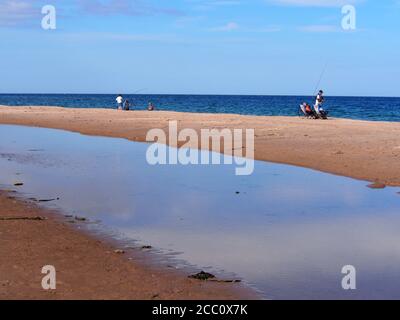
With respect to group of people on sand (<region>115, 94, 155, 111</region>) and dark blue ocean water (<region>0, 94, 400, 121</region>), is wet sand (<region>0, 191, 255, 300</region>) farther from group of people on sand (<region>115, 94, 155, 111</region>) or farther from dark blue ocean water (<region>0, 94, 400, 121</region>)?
dark blue ocean water (<region>0, 94, 400, 121</region>)

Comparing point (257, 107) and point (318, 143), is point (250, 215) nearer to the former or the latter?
point (318, 143)

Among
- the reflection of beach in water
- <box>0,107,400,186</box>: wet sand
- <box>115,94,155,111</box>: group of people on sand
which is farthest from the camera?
<box>115,94,155,111</box>: group of people on sand

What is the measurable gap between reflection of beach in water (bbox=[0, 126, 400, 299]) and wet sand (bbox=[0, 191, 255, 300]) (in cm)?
71

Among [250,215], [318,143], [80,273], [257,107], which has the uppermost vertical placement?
[257,107]

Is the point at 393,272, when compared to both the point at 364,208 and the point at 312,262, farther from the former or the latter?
the point at 364,208

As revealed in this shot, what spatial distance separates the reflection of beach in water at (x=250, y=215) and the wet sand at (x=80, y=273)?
0.71 metres

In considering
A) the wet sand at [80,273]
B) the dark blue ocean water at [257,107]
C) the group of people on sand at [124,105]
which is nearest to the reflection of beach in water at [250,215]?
Result: the wet sand at [80,273]

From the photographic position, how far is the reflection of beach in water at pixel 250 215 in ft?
28.7

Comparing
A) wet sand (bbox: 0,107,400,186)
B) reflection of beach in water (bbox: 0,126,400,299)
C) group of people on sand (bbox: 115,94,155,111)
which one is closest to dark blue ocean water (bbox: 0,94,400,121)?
group of people on sand (bbox: 115,94,155,111)

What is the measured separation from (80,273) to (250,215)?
4703 millimetres

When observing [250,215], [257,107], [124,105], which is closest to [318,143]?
[250,215]

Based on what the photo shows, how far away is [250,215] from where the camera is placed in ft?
40.7

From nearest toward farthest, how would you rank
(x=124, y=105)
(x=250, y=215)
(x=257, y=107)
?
(x=250, y=215), (x=124, y=105), (x=257, y=107)

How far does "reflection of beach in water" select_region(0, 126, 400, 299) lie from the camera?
8.76 meters
